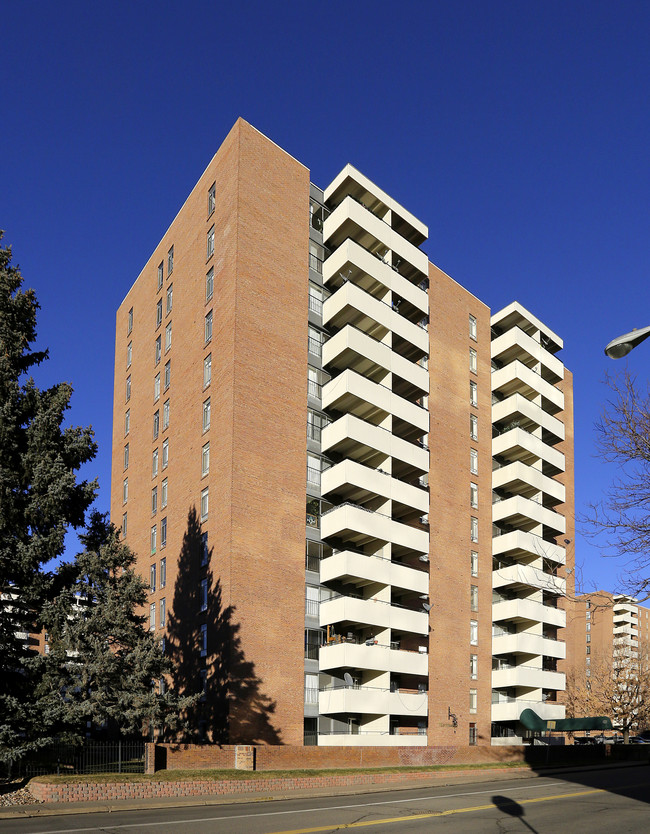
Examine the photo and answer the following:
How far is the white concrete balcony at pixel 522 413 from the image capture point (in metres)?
58.6

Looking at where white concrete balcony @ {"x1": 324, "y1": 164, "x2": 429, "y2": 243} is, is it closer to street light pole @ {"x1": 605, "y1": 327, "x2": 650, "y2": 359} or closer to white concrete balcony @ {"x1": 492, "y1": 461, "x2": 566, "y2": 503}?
white concrete balcony @ {"x1": 492, "y1": 461, "x2": 566, "y2": 503}

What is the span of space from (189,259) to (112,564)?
23732 mm

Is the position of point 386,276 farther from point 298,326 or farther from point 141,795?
point 141,795

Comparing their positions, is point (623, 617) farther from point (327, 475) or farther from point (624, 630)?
point (327, 475)

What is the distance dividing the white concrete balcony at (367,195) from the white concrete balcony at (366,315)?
20.6ft

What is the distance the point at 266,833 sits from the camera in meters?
17.4

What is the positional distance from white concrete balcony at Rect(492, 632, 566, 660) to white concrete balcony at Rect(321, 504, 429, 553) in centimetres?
1072

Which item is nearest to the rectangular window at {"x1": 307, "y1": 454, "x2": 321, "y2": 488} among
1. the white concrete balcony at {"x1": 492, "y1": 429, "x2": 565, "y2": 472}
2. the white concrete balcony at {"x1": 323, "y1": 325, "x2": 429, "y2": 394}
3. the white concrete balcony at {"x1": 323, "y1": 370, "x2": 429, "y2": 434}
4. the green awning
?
the white concrete balcony at {"x1": 323, "y1": 370, "x2": 429, "y2": 434}

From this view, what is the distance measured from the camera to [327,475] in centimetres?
4384

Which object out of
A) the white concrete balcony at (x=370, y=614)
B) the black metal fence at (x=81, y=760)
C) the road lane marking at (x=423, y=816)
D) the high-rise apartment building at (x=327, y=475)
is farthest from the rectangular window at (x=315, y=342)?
the road lane marking at (x=423, y=816)

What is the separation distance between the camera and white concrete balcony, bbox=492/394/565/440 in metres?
58.6

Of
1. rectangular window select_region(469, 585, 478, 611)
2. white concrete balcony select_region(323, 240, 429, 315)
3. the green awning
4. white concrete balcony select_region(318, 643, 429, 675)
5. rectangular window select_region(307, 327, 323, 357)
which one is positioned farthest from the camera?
rectangular window select_region(469, 585, 478, 611)

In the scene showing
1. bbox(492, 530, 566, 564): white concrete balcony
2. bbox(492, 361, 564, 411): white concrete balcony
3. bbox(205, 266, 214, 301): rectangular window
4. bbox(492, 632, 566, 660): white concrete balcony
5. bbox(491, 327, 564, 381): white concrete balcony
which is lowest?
bbox(492, 632, 566, 660): white concrete balcony

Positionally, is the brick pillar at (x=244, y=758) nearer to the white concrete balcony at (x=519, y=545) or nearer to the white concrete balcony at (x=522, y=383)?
the white concrete balcony at (x=519, y=545)
